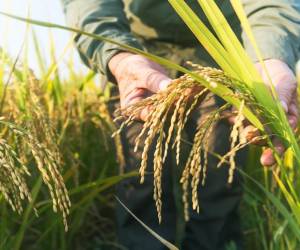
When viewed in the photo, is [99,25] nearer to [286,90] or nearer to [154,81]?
[154,81]

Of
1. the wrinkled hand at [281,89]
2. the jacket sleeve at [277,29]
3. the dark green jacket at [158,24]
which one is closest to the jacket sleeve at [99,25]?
the dark green jacket at [158,24]

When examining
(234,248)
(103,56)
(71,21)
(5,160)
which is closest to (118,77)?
(103,56)

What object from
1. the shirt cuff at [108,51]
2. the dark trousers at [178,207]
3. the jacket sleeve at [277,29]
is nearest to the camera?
the jacket sleeve at [277,29]

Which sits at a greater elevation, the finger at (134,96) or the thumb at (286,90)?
the finger at (134,96)

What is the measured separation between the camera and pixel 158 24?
7.47ft

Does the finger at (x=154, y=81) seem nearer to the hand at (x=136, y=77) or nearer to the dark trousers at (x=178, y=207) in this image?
the hand at (x=136, y=77)

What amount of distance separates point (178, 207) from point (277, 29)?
36.8 inches

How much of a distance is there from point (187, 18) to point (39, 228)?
150cm

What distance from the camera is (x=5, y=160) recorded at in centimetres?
90

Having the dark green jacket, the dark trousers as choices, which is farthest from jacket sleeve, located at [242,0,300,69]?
the dark trousers

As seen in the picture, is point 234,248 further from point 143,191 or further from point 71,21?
point 71,21

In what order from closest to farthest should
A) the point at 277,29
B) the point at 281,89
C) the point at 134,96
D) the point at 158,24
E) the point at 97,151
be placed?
the point at 281,89, the point at 134,96, the point at 277,29, the point at 158,24, the point at 97,151

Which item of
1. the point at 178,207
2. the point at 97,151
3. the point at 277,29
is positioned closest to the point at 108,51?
the point at 277,29

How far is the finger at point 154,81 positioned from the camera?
4.73 feet
